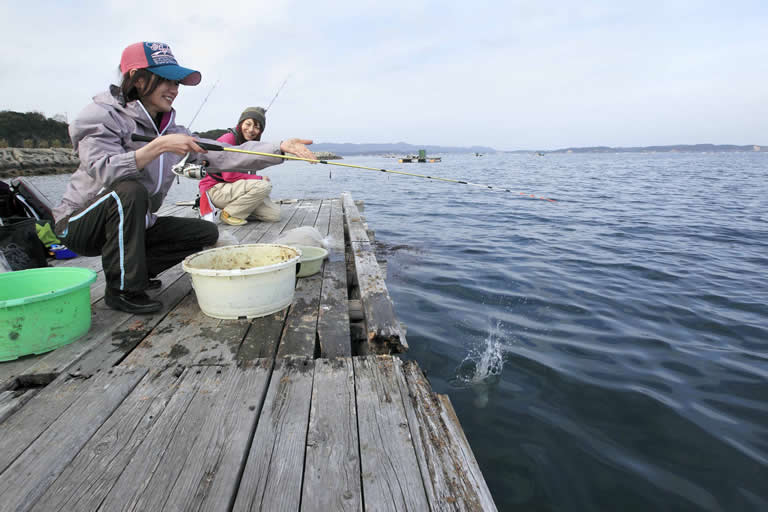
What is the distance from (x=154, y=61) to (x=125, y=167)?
746 millimetres

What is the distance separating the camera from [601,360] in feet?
12.9

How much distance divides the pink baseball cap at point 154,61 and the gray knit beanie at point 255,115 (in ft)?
10.2

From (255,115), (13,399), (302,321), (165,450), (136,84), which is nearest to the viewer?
(165,450)

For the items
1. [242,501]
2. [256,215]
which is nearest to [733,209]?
[256,215]

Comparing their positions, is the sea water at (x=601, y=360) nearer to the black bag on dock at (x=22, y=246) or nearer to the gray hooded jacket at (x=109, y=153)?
the gray hooded jacket at (x=109, y=153)

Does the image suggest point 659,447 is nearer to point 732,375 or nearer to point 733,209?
point 732,375

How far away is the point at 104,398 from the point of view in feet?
6.45

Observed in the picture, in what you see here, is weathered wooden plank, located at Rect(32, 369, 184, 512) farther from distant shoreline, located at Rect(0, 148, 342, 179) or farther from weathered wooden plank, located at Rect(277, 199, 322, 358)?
distant shoreline, located at Rect(0, 148, 342, 179)

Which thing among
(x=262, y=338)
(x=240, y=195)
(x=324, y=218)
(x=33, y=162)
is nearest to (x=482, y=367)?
(x=262, y=338)

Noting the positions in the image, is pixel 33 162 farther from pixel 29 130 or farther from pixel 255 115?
pixel 255 115

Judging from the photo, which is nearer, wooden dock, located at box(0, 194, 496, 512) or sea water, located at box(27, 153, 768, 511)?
→ wooden dock, located at box(0, 194, 496, 512)

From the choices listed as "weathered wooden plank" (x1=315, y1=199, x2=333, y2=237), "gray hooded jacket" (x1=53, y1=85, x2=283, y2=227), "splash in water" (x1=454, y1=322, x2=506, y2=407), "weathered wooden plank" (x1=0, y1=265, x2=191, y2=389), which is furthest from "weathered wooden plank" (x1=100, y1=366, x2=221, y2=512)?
"weathered wooden plank" (x1=315, y1=199, x2=333, y2=237)

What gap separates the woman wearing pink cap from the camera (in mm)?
2660

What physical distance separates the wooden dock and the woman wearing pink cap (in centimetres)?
38
